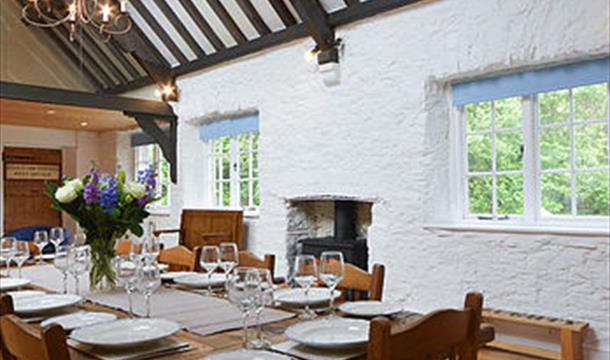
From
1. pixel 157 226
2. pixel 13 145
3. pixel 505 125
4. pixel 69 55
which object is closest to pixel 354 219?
pixel 505 125

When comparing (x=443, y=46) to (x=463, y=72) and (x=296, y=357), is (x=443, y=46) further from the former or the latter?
(x=296, y=357)

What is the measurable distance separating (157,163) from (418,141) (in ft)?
15.2

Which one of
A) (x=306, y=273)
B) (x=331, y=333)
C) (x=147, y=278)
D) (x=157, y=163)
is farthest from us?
(x=157, y=163)

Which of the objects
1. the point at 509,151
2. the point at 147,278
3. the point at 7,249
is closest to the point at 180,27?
the point at 509,151

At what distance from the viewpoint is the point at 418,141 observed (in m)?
4.30

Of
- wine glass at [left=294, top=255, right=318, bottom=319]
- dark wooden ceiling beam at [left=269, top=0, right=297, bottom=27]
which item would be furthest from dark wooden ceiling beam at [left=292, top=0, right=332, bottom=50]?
wine glass at [left=294, top=255, right=318, bottom=319]

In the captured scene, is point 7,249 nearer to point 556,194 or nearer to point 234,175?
point 556,194

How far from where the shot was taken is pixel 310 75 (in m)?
5.16

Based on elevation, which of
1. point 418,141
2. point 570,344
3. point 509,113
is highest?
point 509,113

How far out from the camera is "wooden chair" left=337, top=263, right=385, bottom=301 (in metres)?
2.19

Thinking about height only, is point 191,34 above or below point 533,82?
above

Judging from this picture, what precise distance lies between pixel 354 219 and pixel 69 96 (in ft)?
10.9

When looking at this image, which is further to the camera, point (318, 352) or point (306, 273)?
point (306, 273)

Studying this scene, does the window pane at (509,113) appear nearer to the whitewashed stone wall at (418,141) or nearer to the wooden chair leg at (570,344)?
the whitewashed stone wall at (418,141)
